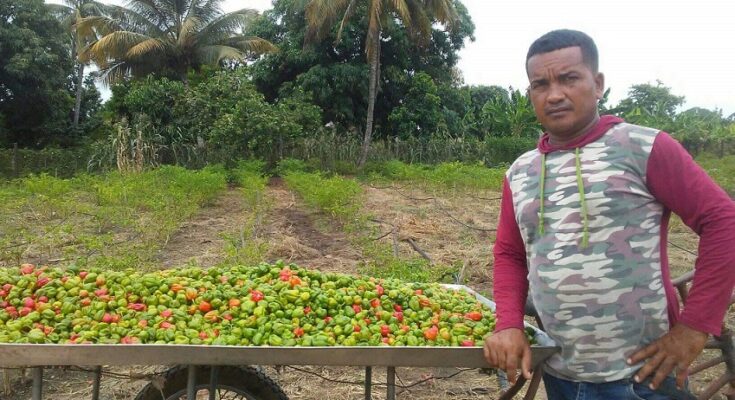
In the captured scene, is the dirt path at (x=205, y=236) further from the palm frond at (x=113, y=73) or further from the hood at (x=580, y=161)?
the palm frond at (x=113, y=73)

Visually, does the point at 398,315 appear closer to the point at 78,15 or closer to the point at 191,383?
the point at 191,383

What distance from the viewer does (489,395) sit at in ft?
12.8

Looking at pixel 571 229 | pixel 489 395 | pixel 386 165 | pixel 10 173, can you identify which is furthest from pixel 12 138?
pixel 571 229

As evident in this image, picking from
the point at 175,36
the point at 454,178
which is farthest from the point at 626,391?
the point at 175,36

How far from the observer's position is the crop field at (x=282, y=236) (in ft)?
13.1

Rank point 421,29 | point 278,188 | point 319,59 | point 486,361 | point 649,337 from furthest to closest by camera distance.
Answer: point 319,59 < point 421,29 < point 278,188 < point 486,361 < point 649,337

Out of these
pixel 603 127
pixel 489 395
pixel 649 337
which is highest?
pixel 603 127

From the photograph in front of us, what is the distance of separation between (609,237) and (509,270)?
407 millimetres

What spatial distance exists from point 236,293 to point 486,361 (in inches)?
45.4

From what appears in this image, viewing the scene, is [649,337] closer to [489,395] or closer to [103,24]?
[489,395]

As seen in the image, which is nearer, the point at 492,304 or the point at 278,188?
the point at 492,304

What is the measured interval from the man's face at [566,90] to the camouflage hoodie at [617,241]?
0.06 m

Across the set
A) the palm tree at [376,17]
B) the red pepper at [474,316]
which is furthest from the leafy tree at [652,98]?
the red pepper at [474,316]

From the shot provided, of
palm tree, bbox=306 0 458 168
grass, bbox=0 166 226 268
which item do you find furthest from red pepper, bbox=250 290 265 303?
palm tree, bbox=306 0 458 168
